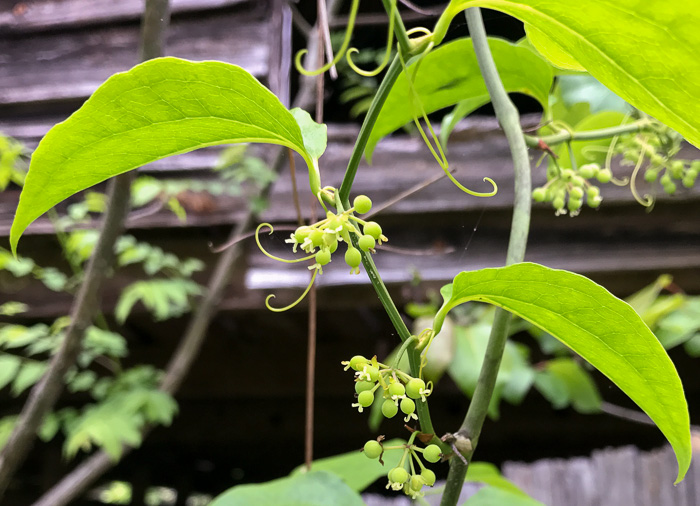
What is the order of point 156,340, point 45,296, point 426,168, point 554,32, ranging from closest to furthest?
point 554,32 → point 426,168 → point 45,296 → point 156,340

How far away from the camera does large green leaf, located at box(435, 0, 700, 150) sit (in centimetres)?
16

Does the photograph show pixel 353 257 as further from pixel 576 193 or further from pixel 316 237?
pixel 576 193

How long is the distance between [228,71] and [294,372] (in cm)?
126

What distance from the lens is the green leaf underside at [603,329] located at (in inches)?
7.5

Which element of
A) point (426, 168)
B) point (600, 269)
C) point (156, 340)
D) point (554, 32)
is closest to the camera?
point (554, 32)

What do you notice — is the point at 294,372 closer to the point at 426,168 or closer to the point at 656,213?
the point at 426,168

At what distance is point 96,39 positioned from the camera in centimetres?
117

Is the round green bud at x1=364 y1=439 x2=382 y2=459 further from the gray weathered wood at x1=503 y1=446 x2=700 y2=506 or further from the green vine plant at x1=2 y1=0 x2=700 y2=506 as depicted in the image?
the gray weathered wood at x1=503 y1=446 x2=700 y2=506

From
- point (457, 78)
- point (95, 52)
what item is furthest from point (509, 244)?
point (95, 52)

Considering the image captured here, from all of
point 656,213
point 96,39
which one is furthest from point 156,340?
point 656,213

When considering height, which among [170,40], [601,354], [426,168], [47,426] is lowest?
[601,354]

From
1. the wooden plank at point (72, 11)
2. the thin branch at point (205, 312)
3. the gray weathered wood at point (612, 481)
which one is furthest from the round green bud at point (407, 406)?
the gray weathered wood at point (612, 481)

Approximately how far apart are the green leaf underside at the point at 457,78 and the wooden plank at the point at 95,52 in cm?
78

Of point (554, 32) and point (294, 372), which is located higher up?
point (294, 372)
